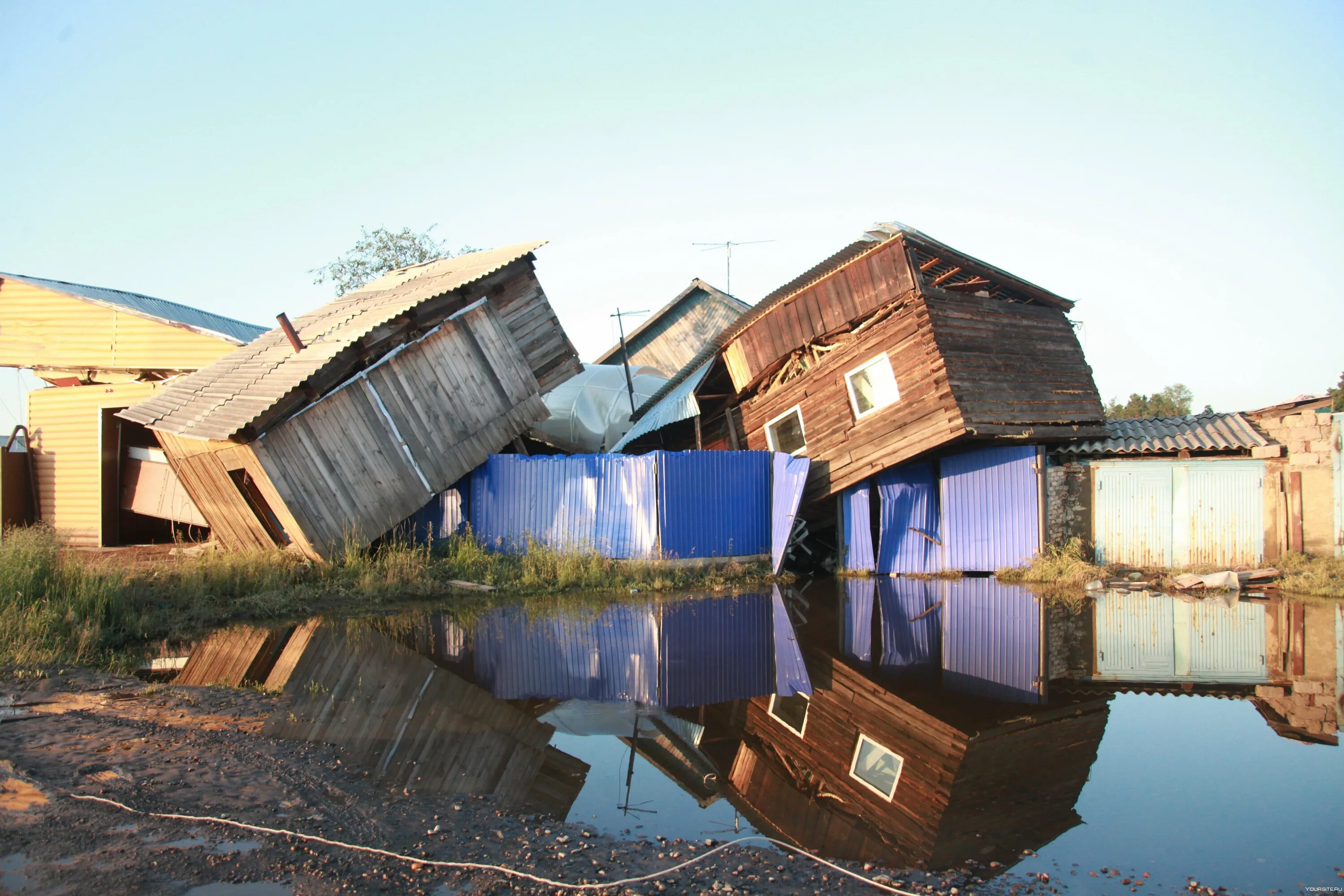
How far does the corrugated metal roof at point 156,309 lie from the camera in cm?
1541

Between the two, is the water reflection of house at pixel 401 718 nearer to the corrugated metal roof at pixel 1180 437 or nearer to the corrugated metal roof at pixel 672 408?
the corrugated metal roof at pixel 672 408

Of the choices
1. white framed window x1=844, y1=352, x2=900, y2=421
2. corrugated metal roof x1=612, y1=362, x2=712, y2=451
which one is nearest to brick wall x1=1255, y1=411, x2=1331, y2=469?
white framed window x1=844, y1=352, x2=900, y2=421

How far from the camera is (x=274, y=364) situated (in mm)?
12508

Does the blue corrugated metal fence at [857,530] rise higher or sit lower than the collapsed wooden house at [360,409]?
lower

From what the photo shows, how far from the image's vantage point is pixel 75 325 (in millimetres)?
15430

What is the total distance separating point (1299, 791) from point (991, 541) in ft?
30.3

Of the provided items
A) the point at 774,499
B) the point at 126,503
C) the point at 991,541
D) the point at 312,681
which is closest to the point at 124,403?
the point at 126,503

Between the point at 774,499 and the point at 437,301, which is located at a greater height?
the point at 437,301

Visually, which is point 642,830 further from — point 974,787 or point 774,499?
point 774,499

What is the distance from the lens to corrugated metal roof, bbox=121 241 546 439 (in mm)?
11289

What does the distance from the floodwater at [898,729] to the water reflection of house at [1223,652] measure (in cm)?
4

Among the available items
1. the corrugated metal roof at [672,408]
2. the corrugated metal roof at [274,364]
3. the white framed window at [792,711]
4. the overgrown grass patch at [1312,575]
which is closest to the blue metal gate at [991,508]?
the overgrown grass patch at [1312,575]

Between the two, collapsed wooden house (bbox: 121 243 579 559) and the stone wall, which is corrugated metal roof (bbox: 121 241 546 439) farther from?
the stone wall

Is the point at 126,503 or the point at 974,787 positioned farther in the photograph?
the point at 126,503
